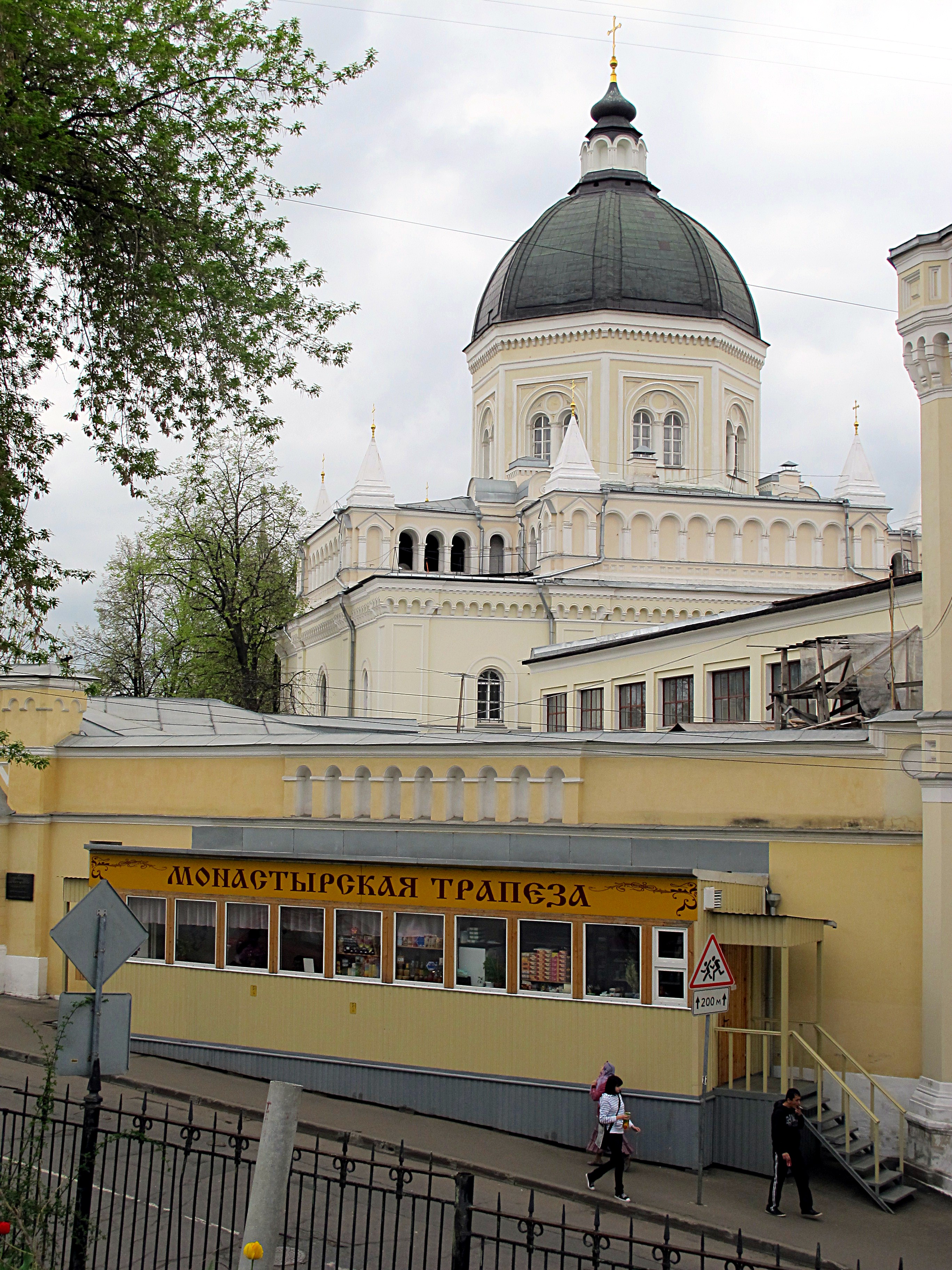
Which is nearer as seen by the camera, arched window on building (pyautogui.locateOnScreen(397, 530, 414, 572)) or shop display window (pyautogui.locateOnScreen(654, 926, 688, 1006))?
shop display window (pyautogui.locateOnScreen(654, 926, 688, 1006))

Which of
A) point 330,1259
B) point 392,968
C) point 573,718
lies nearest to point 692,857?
point 392,968

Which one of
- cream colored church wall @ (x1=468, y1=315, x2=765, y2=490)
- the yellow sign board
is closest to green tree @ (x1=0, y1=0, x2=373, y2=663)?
the yellow sign board

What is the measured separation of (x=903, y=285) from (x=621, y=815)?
24.0 ft

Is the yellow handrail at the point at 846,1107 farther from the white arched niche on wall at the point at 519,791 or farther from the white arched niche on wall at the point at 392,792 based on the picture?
the white arched niche on wall at the point at 392,792

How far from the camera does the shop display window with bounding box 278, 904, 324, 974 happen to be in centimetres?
1588

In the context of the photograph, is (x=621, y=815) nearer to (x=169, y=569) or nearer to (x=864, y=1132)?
(x=864, y=1132)

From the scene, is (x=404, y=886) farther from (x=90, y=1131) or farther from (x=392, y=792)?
(x=90, y=1131)

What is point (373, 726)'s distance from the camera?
100 ft

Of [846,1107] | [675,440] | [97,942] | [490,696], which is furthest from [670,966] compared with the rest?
[675,440]

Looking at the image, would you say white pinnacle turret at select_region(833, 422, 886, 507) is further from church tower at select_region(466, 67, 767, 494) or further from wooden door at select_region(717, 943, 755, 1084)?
wooden door at select_region(717, 943, 755, 1084)

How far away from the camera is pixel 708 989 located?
1257cm

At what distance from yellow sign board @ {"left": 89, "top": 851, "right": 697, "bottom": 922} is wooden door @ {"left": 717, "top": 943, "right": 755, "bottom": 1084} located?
1.16 meters

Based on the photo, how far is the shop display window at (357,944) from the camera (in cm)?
1557

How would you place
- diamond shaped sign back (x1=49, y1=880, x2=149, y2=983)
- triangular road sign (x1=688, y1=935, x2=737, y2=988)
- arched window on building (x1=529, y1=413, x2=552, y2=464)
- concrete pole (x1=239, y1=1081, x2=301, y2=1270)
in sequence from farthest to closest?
arched window on building (x1=529, y1=413, x2=552, y2=464), triangular road sign (x1=688, y1=935, x2=737, y2=988), diamond shaped sign back (x1=49, y1=880, x2=149, y2=983), concrete pole (x1=239, y1=1081, x2=301, y2=1270)
